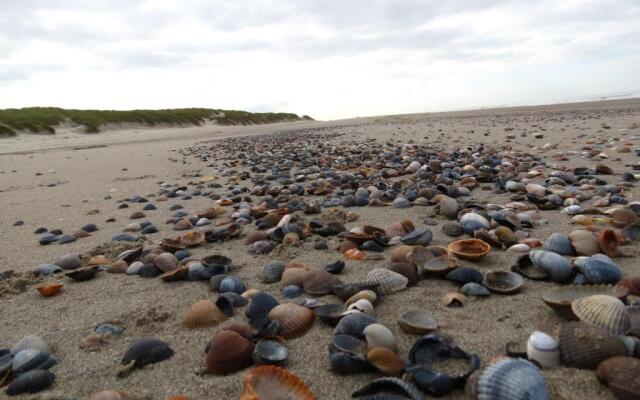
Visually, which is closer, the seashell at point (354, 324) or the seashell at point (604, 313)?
the seashell at point (604, 313)

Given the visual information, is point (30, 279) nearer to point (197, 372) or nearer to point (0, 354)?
point (0, 354)

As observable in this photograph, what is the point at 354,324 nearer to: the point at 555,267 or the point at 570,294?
the point at 570,294

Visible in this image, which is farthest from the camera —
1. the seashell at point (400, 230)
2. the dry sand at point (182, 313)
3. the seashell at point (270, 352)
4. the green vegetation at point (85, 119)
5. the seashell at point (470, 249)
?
the green vegetation at point (85, 119)

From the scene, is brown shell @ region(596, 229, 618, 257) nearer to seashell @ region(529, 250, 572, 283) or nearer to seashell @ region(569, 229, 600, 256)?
seashell @ region(569, 229, 600, 256)

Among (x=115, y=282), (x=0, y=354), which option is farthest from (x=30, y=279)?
(x=0, y=354)

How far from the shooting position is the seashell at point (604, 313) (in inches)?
64.9

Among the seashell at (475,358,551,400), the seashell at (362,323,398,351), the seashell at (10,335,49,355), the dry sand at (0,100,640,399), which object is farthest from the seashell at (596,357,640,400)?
the seashell at (10,335,49,355)

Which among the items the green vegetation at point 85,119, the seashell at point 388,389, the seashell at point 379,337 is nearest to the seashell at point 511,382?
the seashell at point 388,389

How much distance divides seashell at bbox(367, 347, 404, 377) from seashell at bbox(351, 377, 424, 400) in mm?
96

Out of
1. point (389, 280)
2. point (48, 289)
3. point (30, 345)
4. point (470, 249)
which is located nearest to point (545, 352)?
point (389, 280)

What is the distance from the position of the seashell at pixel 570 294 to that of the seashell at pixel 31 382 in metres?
2.07

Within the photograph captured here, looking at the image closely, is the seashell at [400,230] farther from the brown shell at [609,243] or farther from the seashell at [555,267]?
the brown shell at [609,243]

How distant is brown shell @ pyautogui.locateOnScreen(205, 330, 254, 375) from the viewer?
5.75ft

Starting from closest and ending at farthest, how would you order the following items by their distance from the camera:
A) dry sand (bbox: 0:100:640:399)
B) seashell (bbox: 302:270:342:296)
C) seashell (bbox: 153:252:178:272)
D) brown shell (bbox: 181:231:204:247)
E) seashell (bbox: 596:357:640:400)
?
seashell (bbox: 596:357:640:400) → dry sand (bbox: 0:100:640:399) → seashell (bbox: 302:270:342:296) → seashell (bbox: 153:252:178:272) → brown shell (bbox: 181:231:204:247)
